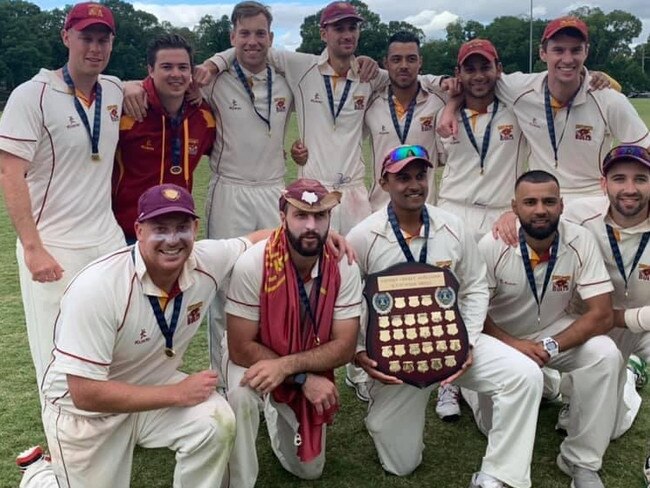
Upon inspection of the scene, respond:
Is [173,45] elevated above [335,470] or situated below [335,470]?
above

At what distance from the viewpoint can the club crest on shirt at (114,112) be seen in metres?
4.60

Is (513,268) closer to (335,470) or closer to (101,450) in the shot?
(335,470)

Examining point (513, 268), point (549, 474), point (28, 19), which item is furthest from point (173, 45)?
point (28, 19)

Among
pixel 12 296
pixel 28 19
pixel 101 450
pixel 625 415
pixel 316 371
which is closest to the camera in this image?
pixel 101 450

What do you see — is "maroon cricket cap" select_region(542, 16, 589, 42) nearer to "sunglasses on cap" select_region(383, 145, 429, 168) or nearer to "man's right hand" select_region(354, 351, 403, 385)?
"sunglasses on cap" select_region(383, 145, 429, 168)

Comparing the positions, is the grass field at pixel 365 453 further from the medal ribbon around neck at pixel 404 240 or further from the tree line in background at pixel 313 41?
the tree line in background at pixel 313 41

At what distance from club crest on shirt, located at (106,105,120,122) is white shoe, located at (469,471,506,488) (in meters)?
3.16

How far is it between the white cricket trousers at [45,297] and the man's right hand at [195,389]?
3.85ft

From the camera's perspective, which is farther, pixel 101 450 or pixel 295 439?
pixel 295 439

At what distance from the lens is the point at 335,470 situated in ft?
14.3

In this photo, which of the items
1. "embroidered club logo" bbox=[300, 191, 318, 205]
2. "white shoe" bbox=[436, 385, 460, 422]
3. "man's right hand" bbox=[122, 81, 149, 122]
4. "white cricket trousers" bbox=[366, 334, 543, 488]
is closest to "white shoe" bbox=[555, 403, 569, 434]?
"white shoe" bbox=[436, 385, 460, 422]

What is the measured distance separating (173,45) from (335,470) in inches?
120

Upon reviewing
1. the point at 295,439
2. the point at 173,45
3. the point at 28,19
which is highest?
the point at 28,19

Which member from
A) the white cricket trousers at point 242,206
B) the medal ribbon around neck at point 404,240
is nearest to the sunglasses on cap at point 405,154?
the medal ribbon around neck at point 404,240
